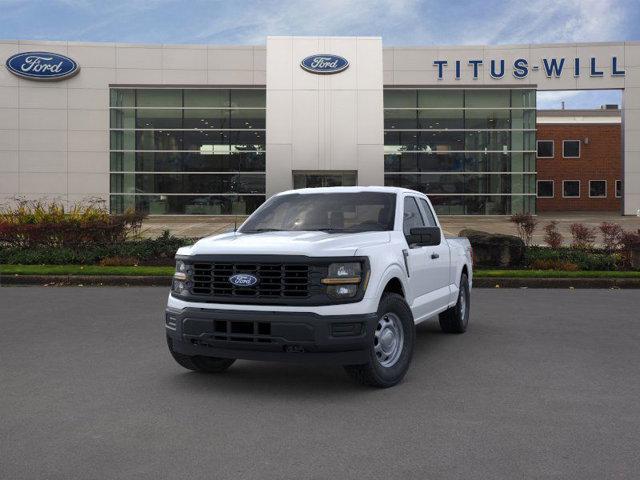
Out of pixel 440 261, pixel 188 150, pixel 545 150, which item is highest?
pixel 545 150

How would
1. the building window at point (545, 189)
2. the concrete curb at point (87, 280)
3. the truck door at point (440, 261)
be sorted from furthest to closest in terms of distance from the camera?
the building window at point (545, 189) → the concrete curb at point (87, 280) → the truck door at point (440, 261)

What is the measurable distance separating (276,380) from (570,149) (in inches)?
2197

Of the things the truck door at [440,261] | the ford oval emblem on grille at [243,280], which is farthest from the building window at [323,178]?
the ford oval emblem on grille at [243,280]

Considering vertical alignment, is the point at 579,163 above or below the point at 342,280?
above

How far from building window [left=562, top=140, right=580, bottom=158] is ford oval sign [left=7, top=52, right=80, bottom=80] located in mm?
37585

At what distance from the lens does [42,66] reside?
40.5 metres

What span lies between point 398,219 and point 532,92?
3704 centimetres

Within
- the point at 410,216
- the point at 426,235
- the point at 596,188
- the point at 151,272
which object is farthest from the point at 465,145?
the point at 426,235

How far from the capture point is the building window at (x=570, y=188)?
57.6 m

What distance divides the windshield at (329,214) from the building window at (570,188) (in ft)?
177

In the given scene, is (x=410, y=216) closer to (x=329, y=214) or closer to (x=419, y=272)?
(x=419, y=272)

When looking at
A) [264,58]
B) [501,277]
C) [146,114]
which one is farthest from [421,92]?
[501,277]

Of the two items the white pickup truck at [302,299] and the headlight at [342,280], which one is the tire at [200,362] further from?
the headlight at [342,280]

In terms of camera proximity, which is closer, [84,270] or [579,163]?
[84,270]
